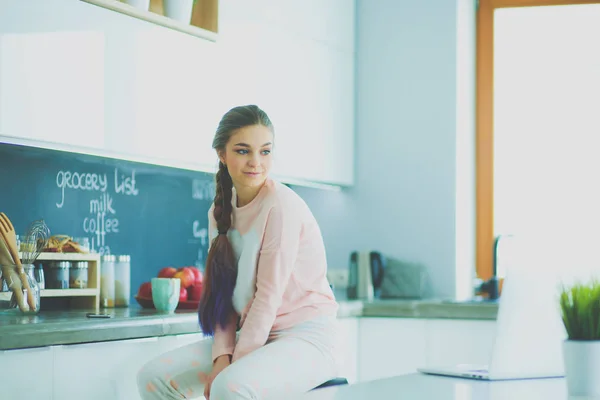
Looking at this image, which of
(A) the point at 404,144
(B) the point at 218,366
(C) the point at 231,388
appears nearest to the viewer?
(C) the point at 231,388

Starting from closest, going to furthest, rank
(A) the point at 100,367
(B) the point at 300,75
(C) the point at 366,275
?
1. (A) the point at 100,367
2. (B) the point at 300,75
3. (C) the point at 366,275

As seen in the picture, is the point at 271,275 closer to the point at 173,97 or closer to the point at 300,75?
the point at 173,97

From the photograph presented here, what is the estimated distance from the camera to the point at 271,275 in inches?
87.7

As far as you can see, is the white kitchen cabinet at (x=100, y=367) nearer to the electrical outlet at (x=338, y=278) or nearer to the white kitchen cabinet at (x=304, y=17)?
the white kitchen cabinet at (x=304, y=17)

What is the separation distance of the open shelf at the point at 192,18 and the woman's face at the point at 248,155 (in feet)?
2.06

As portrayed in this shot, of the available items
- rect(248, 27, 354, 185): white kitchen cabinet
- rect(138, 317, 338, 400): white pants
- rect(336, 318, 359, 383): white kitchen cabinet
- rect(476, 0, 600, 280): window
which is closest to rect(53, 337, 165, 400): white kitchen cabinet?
rect(138, 317, 338, 400): white pants

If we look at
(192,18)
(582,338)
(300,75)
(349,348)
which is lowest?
(349,348)

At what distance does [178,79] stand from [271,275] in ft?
3.21

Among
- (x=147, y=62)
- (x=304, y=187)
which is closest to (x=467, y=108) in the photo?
(x=304, y=187)

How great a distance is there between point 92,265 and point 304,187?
4.92 feet

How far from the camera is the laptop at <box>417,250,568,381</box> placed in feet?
5.89

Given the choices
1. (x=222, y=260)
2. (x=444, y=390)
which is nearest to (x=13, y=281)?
(x=222, y=260)

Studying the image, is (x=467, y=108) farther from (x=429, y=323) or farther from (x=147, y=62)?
Answer: (x=147, y=62)

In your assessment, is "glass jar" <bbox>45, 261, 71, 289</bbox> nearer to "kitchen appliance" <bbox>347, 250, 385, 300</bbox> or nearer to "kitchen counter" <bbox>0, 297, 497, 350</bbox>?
"kitchen counter" <bbox>0, 297, 497, 350</bbox>
